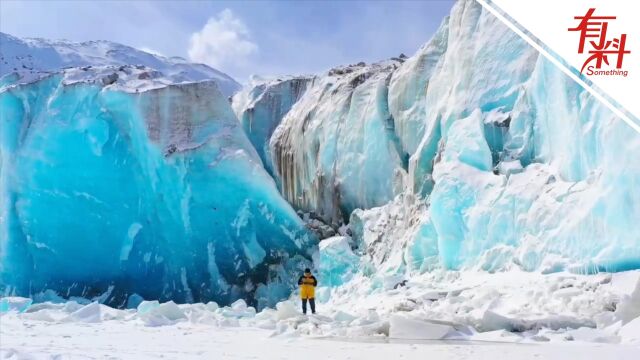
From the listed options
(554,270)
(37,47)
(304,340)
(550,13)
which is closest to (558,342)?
(304,340)

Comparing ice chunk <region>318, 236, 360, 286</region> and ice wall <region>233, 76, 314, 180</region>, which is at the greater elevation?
ice wall <region>233, 76, 314, 180</region>

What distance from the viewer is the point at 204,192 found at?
56.3ft

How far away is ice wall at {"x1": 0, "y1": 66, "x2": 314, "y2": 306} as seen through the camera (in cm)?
1642

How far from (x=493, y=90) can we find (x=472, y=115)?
90 centimetres

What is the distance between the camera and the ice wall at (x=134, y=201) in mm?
16422

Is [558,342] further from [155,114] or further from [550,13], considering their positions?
[155,114]

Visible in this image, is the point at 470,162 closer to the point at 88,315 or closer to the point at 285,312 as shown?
the point at 285,312

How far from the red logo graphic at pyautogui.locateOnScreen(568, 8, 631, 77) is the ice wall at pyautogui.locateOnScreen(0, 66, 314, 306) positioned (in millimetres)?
9280

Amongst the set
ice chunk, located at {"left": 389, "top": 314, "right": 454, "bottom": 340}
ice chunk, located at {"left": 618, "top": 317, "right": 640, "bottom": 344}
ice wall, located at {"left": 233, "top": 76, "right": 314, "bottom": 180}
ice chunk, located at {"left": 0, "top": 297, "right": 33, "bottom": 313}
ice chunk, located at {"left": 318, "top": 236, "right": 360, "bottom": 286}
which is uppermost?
ice wall, located at {"left": 233, "top": 76, "right": 314, "bottom": 180}

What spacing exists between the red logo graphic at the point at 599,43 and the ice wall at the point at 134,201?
9.28 meters

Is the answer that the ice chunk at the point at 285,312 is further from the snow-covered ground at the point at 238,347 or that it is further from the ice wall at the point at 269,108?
the ice wall at the point at 269,108

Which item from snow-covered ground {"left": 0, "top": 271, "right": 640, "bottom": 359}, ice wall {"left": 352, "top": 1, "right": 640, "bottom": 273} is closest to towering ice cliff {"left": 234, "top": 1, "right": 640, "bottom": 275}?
ice wall {"left": 352, "top": 1, "right": 640, "bottom": 273}

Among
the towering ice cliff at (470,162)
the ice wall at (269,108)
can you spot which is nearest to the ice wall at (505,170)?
the towering ice cliff at (470,162)

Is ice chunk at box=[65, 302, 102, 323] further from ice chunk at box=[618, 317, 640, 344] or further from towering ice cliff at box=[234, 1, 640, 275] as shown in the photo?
ice chunk at box=[618, 317, 640, 344]
